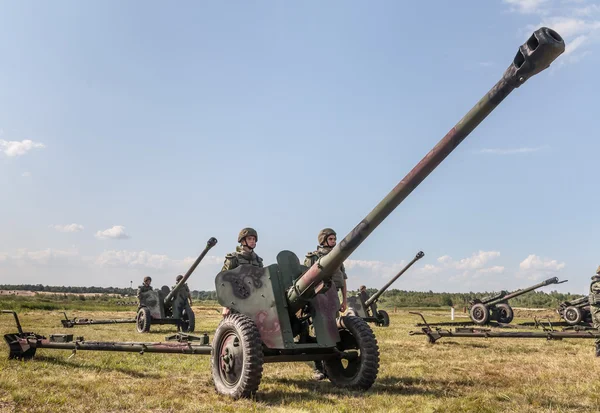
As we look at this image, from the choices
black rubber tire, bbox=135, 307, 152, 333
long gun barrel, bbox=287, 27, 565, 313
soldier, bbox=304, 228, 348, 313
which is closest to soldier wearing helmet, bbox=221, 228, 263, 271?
long gun barrel, bbox=287, 27, 565, 313

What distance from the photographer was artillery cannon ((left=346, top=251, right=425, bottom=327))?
1852cm

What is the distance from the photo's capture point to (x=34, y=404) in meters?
5.46

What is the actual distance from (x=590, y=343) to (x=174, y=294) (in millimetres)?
12368

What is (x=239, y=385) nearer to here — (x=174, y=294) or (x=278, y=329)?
(x=278, y=329)

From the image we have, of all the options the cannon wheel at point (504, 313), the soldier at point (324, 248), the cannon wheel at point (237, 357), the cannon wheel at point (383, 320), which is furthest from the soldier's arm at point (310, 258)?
the cannon wheel at point (504, 313)

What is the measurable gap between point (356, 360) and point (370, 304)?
13.3 meters

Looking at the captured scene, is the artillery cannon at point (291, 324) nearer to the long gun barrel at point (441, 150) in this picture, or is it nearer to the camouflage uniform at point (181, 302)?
the long gun barrel at point (441, 150)

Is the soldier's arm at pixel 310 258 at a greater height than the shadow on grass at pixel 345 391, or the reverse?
the soldier's arm at pixel 310 258

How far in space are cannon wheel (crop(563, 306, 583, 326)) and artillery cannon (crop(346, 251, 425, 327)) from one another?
6.28 m

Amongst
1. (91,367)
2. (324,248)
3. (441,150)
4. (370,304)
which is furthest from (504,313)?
(441,150)

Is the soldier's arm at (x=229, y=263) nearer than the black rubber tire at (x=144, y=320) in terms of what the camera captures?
Yes

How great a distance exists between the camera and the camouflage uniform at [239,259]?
7.49 m

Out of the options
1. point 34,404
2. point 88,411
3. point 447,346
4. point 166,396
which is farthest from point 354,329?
point 447,346

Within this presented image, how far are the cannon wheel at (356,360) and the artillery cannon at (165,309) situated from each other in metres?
10.2
